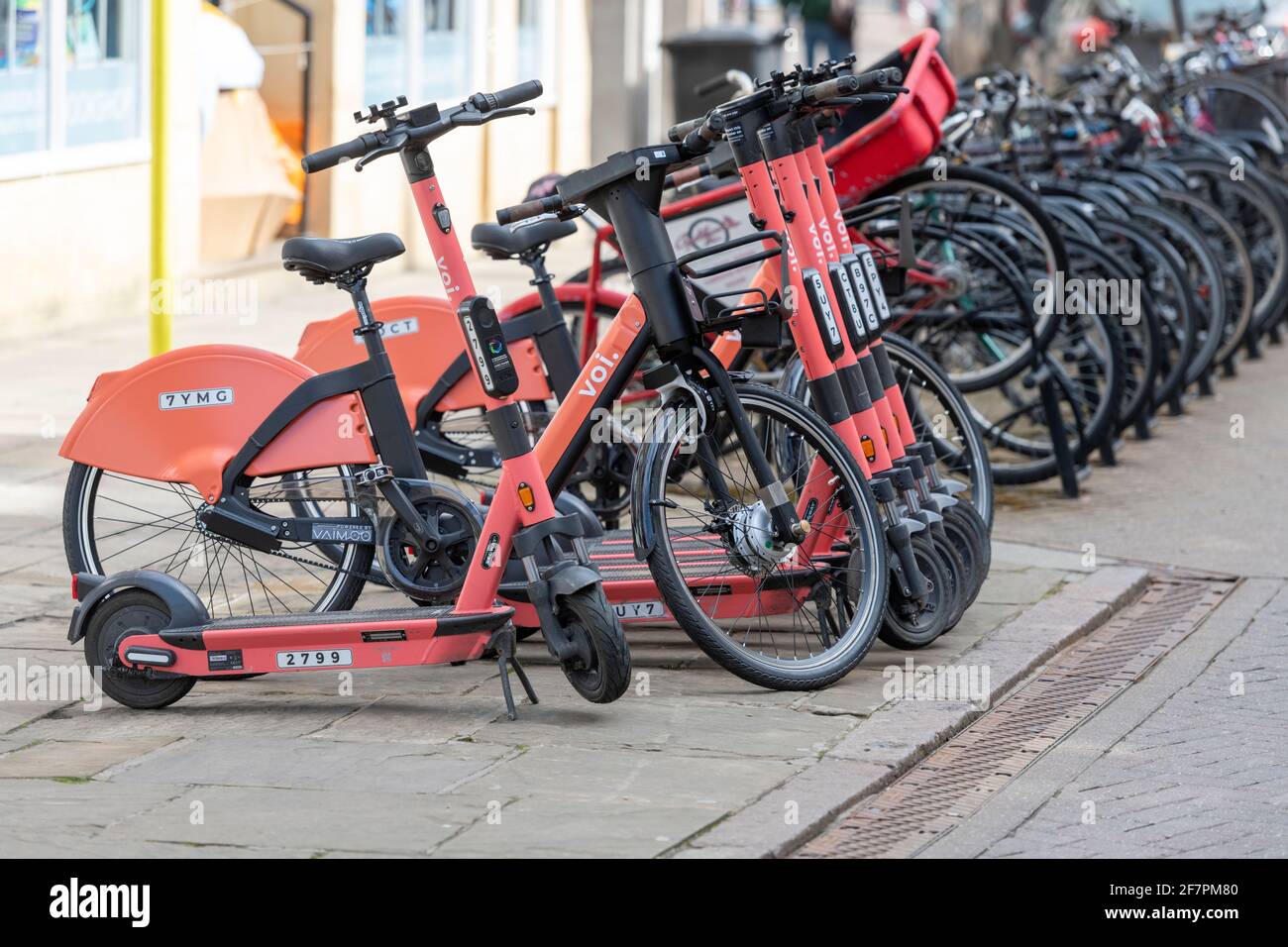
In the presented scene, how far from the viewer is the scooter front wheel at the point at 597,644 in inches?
190

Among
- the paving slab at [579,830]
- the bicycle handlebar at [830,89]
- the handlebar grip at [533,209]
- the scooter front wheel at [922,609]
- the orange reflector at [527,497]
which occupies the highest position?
the bicycle handlebar at [830,89]

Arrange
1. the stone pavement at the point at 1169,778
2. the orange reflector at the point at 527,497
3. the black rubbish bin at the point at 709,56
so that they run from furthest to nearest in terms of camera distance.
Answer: the black rubbish bin at the point at 709,56 → the orange reflector at the point at 527,497 → the stone pavement at the point at 1169,778

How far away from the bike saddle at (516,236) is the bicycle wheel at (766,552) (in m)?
0.93

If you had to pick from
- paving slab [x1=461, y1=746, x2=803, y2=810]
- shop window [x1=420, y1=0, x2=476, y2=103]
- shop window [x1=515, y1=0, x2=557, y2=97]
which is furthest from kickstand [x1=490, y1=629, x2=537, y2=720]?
shop window [x1=515, y1=0, x2=557, y2=97]

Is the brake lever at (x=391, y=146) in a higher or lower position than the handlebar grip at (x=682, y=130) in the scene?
lower

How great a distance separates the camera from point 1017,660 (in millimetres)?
5637

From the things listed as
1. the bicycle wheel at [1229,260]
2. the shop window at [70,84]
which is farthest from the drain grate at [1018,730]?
the shop window at [70,84]

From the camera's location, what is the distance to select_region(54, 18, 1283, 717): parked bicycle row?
195 inches

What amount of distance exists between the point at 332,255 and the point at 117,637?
1.07 meters

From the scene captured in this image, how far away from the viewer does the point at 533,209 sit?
16.8 ft

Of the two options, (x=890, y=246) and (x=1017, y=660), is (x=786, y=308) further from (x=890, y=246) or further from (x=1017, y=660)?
(x=890, y=246)

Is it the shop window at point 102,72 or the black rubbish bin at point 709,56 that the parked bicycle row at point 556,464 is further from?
the black rubbish bin at point 709,56

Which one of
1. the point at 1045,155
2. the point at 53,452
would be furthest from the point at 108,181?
the point at 1045,155

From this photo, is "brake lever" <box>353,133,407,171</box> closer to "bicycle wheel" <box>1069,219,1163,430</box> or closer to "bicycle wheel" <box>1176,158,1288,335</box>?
"bicycle wheel" <box>1069,219,1163,430</box>
